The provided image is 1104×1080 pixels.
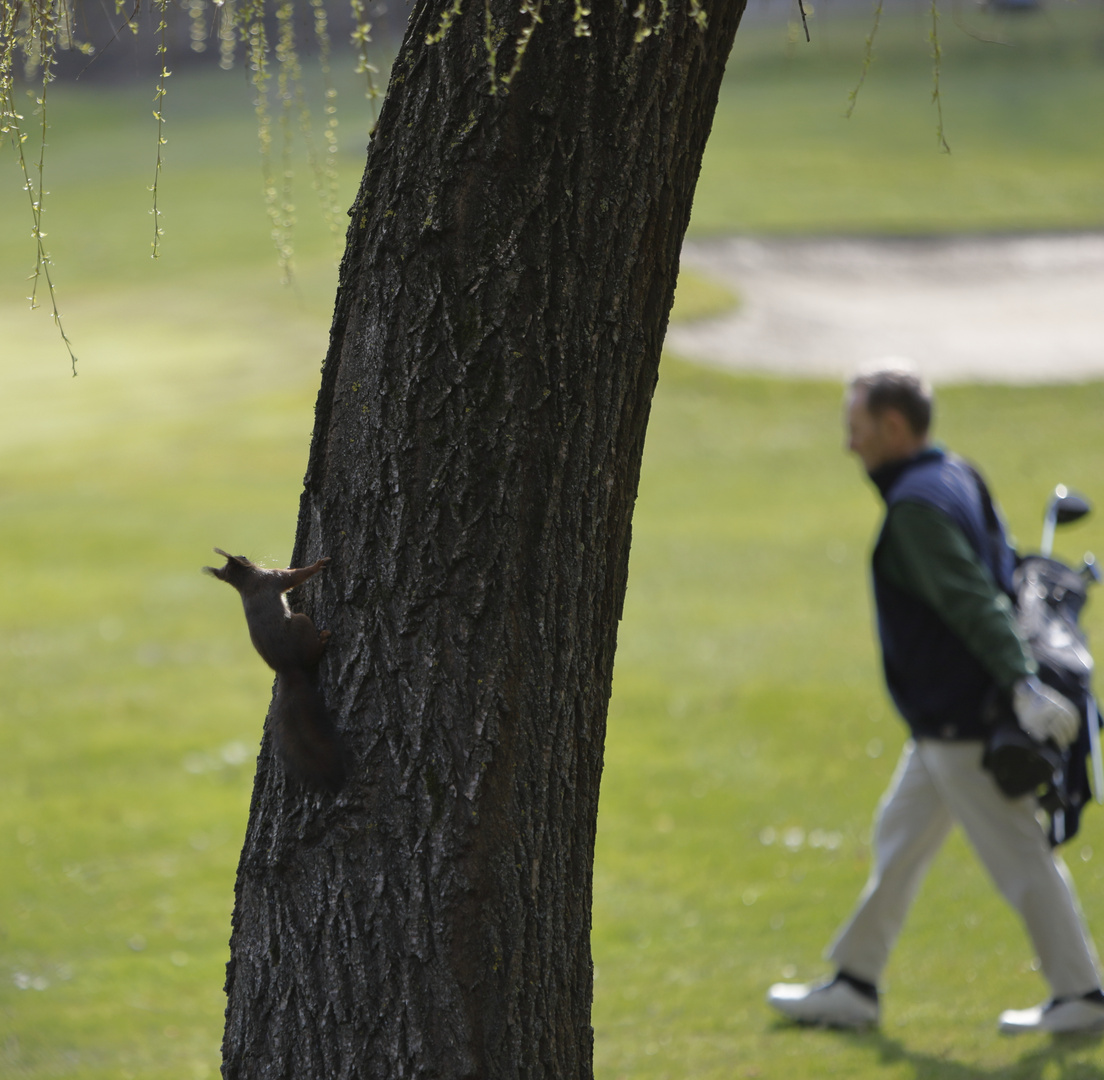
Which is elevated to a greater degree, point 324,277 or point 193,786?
point 324,277

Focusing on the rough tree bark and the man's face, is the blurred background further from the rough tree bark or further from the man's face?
the man's face

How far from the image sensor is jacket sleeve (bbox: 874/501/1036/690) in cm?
386

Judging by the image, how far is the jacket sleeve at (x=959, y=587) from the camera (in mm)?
3863

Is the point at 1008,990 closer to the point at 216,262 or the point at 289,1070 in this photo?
the point at 289,1070

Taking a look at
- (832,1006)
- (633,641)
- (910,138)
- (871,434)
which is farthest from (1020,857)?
(910,138)

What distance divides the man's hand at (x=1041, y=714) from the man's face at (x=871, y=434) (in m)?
0.84

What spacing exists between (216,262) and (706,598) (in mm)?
16134

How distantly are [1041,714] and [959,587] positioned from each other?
1.41 feet

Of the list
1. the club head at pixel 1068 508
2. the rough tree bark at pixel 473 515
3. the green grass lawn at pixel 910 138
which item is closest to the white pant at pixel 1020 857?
the club head at pixel 1068 508

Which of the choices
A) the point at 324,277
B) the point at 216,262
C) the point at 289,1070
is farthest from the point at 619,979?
the point at 216,262

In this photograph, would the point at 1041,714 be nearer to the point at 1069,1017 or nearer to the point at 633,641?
the point at 1069,1017

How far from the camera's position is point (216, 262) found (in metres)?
24.1

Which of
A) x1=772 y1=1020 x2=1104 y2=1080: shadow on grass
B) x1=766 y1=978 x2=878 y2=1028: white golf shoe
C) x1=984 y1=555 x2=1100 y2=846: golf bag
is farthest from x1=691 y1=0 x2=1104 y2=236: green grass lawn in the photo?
x1=772 y1=1020 x2=1104 y2=1080: shadow on grass

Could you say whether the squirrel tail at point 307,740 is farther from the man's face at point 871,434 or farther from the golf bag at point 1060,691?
the man's face at point 871,434
